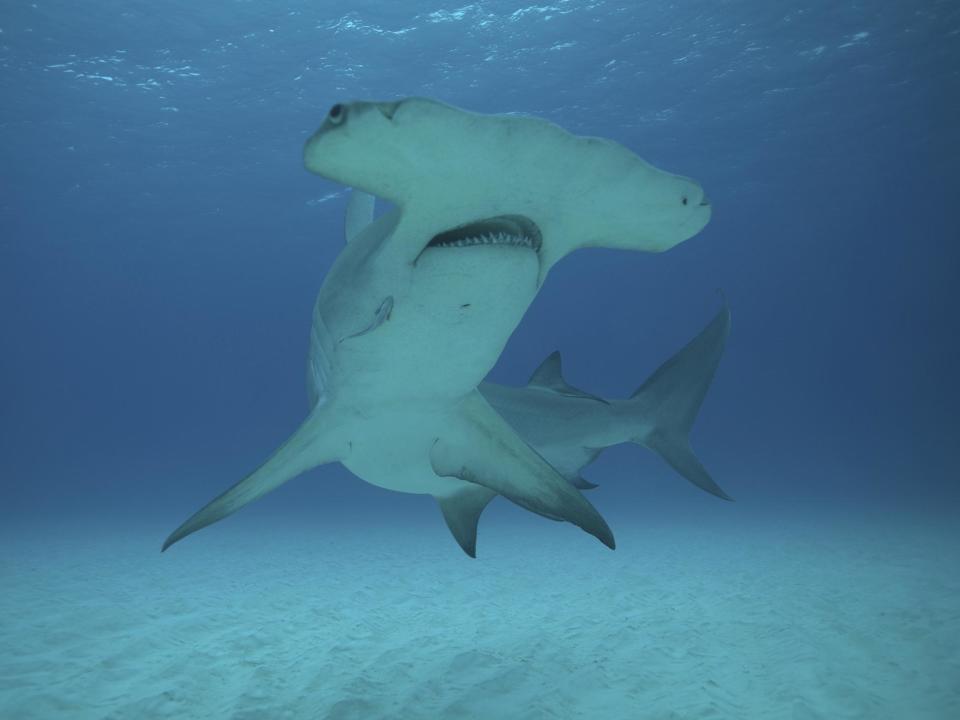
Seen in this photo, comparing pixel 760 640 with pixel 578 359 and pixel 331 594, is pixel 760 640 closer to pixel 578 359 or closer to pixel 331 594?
pixel 331 594

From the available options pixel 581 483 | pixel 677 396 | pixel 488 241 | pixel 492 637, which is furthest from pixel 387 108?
pixel 492 637

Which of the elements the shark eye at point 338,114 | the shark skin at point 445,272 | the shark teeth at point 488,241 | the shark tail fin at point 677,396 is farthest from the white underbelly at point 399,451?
the shark tail fin at point 677,396

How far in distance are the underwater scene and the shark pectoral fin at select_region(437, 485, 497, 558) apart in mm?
33

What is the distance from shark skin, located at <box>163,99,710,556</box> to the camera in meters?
1.70

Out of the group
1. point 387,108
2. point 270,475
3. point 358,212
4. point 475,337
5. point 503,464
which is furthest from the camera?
point 358,212

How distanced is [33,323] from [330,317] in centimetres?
7259

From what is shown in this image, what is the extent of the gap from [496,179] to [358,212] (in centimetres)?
229

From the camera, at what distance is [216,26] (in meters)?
16.0

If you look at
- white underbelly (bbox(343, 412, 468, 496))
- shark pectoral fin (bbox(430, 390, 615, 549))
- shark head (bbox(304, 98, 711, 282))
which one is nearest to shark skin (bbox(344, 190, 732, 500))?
white underbelly (bbox(343, 412, 468, 496))

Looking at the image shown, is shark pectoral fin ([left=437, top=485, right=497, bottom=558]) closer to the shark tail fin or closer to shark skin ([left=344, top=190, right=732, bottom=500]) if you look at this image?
shark skin ([left=344, top=190, right=732, bottom=500])

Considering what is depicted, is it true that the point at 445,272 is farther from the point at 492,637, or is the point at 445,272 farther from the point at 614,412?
the point at 492,637

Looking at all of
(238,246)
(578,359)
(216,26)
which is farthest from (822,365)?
(216,26)

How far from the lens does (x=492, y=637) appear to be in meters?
5.36

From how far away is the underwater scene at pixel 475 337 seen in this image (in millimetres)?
2301
